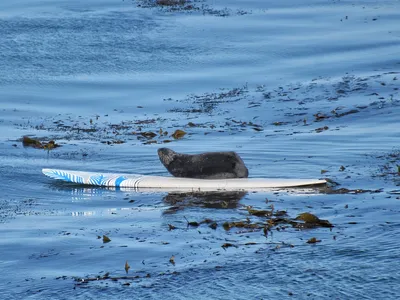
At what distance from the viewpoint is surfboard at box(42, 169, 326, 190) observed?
11711mm

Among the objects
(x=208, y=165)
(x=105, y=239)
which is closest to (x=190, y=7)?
(x=208, y=165)

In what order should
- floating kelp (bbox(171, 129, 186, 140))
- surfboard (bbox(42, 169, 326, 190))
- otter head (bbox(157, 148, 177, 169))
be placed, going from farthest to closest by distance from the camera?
floating kelp (bbox(171, 129, 186, 140)) → otter head (bbox(157, 148, 177, 169)) → surfboard (bbox(42, 169, 326, 190))

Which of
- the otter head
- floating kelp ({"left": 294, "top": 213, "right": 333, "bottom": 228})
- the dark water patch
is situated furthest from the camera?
the dark water patch

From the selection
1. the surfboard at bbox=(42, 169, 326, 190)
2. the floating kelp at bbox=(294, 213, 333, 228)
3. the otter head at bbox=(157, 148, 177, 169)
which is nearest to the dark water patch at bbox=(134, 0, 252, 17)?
the otter head at bbox=(157, 148, 177, 169)

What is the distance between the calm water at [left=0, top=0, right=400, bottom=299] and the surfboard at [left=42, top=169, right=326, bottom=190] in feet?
0.58

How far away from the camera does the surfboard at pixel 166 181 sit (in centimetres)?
1171

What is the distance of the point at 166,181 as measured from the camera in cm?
1209

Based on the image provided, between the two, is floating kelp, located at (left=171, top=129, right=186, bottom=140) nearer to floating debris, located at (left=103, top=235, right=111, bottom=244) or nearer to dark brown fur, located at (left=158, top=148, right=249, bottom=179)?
dark brown fur, located at (left=158, top=148, right=249, bottom=179)

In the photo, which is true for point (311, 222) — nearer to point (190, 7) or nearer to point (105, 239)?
point (105, 239)

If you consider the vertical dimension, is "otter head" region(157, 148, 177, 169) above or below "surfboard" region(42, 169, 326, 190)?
above

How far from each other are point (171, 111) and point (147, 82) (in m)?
2.66

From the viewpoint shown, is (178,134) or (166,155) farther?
(178,134)

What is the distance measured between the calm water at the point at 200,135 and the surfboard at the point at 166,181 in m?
0.18

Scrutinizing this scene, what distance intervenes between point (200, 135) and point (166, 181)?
400 centimetres
